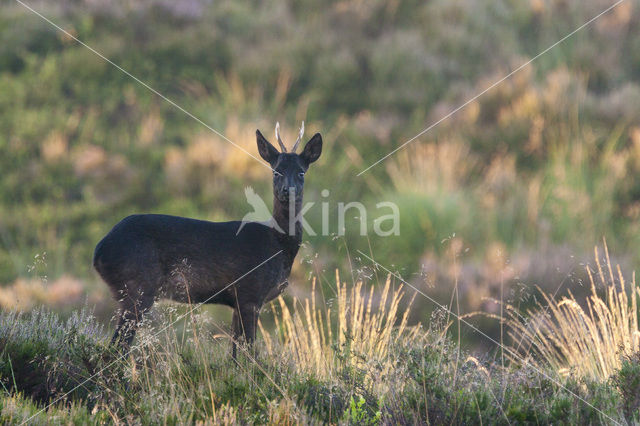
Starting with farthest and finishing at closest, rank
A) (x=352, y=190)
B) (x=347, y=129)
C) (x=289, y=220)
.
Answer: (x=347, y=129) → (x=352, y=190) → (x=289, y=220)

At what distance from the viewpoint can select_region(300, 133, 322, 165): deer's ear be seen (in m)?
5.92

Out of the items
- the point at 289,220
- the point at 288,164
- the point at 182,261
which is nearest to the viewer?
the point at 182,261

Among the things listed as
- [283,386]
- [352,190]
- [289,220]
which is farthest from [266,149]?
[352,190]

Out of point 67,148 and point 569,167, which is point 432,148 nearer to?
point 569,167

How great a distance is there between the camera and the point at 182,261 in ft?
18.0

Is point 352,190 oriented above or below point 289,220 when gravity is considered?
above

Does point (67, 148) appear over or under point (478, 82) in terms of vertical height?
under

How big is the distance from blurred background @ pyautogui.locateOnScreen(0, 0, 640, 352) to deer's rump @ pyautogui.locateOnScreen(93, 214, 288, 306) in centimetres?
243

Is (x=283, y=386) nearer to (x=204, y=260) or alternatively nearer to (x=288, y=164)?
(x=204, y=260)

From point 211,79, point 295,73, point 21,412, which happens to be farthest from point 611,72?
point 21,412

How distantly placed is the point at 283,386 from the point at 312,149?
2086 millimetres

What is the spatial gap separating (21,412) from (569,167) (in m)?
9.44

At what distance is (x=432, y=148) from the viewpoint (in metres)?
12.1

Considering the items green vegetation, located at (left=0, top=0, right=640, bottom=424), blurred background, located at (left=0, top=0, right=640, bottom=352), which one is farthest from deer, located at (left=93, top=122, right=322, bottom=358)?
blurred background, located at (left=0, top=0, right=640, bottom=352)
